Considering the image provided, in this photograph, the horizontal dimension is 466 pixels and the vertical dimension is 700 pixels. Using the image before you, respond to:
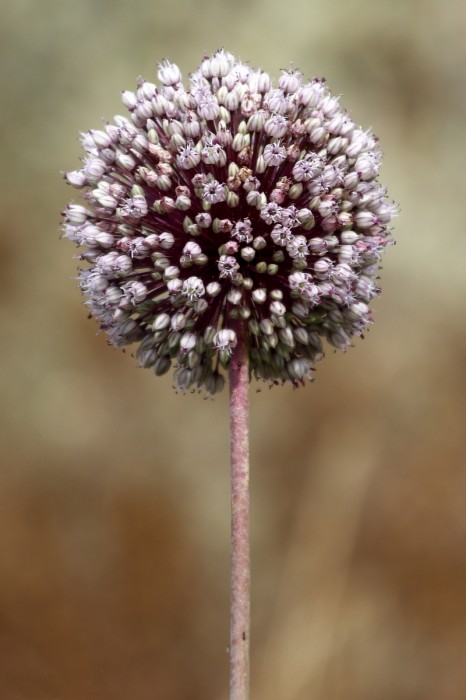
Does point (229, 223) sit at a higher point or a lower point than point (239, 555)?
higher

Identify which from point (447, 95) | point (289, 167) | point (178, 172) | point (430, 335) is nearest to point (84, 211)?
point (178, 172)

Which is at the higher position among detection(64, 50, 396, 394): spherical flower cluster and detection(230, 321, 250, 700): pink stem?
detection(64, 50, 396, 394): spherical flower cluster

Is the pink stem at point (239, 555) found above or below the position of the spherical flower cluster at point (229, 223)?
below

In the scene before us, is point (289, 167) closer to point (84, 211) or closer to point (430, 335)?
point (84, 211)
